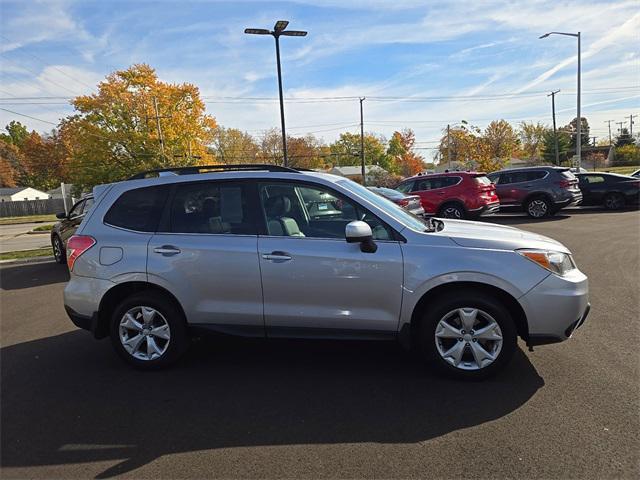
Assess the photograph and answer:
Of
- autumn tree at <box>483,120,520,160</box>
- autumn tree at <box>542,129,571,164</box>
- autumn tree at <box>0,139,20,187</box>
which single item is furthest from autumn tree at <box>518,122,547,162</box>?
autumn tree at <box>0,139,20,187</box>

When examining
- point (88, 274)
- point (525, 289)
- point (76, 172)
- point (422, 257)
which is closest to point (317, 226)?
point (422, 257)

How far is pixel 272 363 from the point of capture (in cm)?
429

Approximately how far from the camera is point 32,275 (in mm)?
9773

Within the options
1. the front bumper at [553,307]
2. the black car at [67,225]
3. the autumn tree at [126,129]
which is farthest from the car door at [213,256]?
the autumn tree at [126,129]

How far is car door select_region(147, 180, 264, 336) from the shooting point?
3.96 meters

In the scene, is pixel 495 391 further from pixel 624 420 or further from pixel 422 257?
pixel 422 257

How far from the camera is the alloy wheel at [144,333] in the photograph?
13.6ft

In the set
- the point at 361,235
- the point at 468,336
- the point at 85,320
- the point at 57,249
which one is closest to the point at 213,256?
the point at 361,235

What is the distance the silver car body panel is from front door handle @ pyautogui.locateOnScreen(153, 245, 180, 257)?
0.03 metres

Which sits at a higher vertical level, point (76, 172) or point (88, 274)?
point (76, 172)

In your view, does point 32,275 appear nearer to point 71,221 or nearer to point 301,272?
point 71,221

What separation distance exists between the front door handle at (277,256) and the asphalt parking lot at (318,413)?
1038mm

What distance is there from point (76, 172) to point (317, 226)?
4275 centimetres

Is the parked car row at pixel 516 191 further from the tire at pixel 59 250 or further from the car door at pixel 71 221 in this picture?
the tire at pixel 59 250
